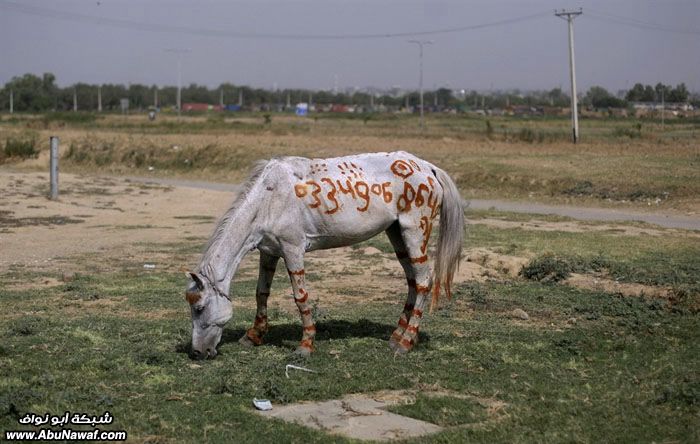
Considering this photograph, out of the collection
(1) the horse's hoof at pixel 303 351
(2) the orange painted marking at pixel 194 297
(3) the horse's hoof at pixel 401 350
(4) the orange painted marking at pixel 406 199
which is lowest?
(3) the horse's hoof at pixel 401 350

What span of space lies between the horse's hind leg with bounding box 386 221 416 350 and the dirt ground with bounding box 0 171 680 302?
2.53 m

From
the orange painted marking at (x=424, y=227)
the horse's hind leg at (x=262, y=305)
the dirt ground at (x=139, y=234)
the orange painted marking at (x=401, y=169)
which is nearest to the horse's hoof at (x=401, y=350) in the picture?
the orange painted marking at (x=424, y=227)

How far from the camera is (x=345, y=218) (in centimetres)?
972

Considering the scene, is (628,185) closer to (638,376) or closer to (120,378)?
(638,376)

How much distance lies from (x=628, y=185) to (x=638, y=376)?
20.0 meters

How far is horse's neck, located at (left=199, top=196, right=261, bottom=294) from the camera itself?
363 inches

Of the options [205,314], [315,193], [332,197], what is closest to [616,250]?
[332,197]

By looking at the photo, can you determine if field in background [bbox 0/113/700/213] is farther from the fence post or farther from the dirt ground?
the fence post

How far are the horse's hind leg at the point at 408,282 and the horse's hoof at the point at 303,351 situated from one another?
3.03 ft

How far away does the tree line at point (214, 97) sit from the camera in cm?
12481

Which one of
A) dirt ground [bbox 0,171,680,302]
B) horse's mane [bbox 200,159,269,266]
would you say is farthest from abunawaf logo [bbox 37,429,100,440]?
dirt ground [bbox 0,171,680,302]

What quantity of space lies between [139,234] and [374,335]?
10470 mm

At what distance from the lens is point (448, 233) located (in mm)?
10328

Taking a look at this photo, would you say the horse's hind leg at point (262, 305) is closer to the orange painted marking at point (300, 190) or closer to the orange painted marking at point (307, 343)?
the orange painted marking at point (307, 343)
